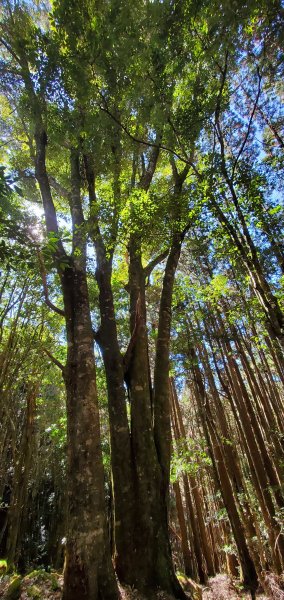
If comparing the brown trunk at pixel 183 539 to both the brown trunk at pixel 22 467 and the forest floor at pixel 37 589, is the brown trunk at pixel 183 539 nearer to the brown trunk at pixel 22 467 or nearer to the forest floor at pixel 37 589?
the brown trunk at pixel 22 467

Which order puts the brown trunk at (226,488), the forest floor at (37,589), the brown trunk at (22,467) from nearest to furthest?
the forest floor at (37,589) → the brown trunk at (22,467) → the brown trunk at (226,488)

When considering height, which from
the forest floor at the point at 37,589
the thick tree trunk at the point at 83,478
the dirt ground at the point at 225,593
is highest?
the thick tree trunk at the point at 83,478

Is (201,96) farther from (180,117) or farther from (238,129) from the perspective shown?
(238,129)

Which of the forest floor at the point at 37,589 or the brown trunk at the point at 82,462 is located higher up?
the brown trunk at the point at 82,462

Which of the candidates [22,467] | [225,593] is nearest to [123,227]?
[22,467]

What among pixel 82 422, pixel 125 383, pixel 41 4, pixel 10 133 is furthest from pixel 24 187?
pixel 82 422

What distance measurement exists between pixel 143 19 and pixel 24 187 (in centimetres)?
420

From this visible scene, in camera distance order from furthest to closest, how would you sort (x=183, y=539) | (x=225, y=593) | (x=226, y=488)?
(x=183, y=539) → (x=226, y=488) → (x=225, y=593)

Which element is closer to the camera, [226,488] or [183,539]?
[226,488]

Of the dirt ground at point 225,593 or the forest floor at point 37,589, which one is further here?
the dirt ground at point 225,593

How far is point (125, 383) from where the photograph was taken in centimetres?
527

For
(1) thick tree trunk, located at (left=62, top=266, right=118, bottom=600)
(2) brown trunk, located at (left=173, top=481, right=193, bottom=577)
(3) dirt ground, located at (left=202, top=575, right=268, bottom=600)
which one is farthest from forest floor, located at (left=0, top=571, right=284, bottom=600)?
(2) brown trunk, located at (left=173, top=481, right=193, bottom=577)

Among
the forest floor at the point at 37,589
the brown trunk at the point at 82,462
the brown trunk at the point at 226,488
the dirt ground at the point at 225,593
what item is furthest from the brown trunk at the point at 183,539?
the brown trunk at the point at 82,462

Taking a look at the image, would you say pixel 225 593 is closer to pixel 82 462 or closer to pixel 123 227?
pixel 82 462
